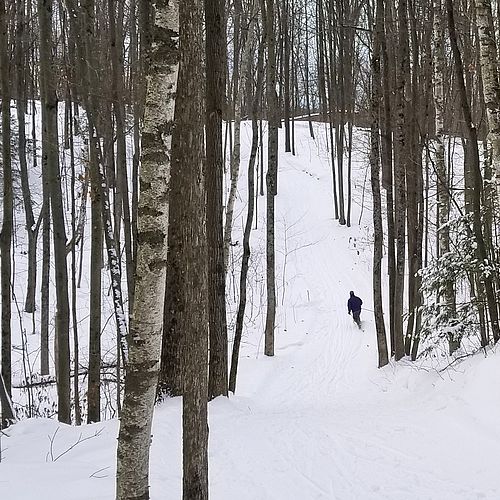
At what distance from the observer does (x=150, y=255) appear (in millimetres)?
3002

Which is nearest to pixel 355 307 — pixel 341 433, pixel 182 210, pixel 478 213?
pixel 478 213

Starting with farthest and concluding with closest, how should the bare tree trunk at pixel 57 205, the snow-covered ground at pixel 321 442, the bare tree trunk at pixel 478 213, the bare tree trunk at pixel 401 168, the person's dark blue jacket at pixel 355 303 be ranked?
the person's dark blue jacket at pixel 355 303 → the bare tree trunk at pixel 401 168 → the bare tree trunk at pixel 478 213 → the bare tree trunk at pixel 57 205 → the snow-covered ground at pixel 321 442

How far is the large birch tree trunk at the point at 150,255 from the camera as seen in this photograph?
294 cm

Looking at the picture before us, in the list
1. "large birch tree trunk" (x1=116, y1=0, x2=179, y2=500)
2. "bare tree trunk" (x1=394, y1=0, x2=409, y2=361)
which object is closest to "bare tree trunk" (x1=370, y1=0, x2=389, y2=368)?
"bare tree trunk" (x1=394, y1=0, x2=409, y2=361)

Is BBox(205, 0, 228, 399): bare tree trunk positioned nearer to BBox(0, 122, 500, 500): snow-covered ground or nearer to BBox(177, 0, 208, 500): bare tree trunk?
BBox(0, 122, 500, 500): snow-covered ground

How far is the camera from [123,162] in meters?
10.3

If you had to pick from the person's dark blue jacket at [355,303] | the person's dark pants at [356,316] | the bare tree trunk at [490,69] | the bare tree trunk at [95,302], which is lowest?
the person's dark pants at [356,316]

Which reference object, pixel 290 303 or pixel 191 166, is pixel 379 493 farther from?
pixel 290 303

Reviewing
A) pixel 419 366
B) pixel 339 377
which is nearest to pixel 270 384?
pixel 339 377

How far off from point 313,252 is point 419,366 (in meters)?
15.5

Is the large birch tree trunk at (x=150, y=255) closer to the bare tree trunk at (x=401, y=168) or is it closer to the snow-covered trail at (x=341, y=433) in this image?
the snow-covered trail at (x=341, y=433)

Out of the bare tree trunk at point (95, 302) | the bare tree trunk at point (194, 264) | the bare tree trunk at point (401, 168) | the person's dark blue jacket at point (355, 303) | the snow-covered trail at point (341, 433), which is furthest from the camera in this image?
the person's dark blue jacket at point (355, 303)

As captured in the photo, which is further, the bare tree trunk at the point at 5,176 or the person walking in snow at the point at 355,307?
the person walking in snow at the point at 355,307

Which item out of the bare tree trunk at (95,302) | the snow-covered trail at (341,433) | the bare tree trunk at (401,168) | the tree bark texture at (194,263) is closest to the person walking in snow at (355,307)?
the snow-covered trail at (341,433)
